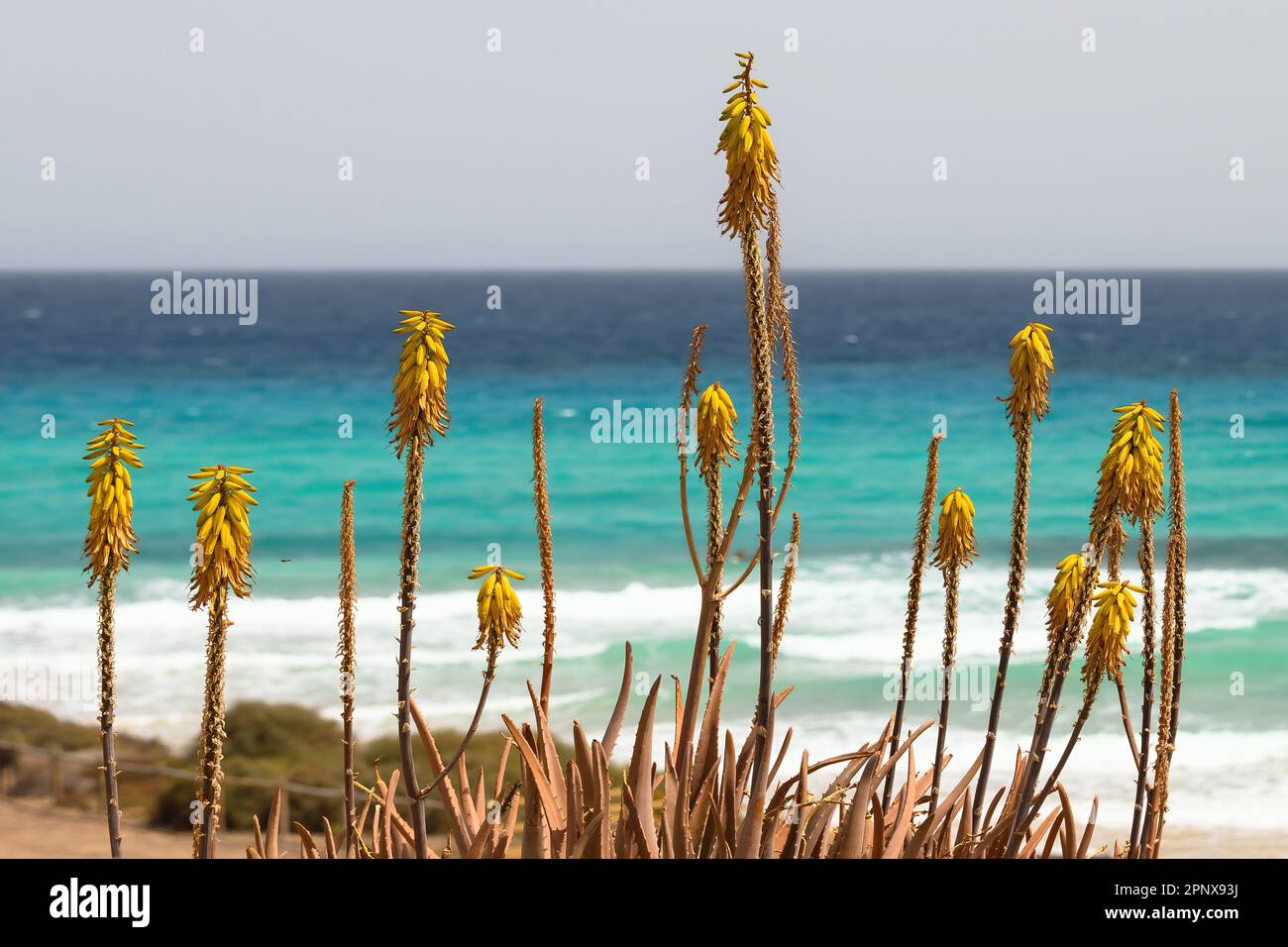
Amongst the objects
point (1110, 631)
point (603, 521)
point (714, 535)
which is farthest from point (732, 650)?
point (603, 521)

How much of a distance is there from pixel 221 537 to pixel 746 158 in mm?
1138

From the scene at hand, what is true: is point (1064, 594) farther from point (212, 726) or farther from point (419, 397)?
point (212, 726)

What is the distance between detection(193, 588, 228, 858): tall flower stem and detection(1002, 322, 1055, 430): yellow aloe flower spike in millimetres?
1664

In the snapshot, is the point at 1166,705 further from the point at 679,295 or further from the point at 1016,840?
the point at 679,295

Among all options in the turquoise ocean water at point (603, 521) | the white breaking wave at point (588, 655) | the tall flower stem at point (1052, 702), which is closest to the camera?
the tall flower stem at point (1052, 702)

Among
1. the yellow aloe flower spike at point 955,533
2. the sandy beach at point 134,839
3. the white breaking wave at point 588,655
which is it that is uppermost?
the yellow aloe flower spike at point 955,533

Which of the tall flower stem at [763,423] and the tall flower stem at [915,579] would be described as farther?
the tall flower stem at [915,579]

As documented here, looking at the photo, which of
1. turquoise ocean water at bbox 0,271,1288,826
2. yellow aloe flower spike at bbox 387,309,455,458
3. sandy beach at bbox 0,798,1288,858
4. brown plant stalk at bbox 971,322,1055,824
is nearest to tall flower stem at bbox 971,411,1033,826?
brown plant stalk at bbox 971,322,1055,824

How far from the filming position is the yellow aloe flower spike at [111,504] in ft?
7.40

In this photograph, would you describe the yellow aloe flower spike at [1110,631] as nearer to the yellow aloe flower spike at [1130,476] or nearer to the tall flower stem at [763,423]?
the yellow aloe flower spike at [1130,476]

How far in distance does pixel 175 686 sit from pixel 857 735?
11.6 m

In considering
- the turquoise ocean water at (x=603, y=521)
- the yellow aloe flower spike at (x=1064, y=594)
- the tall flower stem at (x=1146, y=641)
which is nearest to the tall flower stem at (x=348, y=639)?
the yellow aloe flower spike at (x=1064, y=594)

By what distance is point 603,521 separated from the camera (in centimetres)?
3594

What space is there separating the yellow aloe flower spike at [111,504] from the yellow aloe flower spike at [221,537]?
0.39 feet
